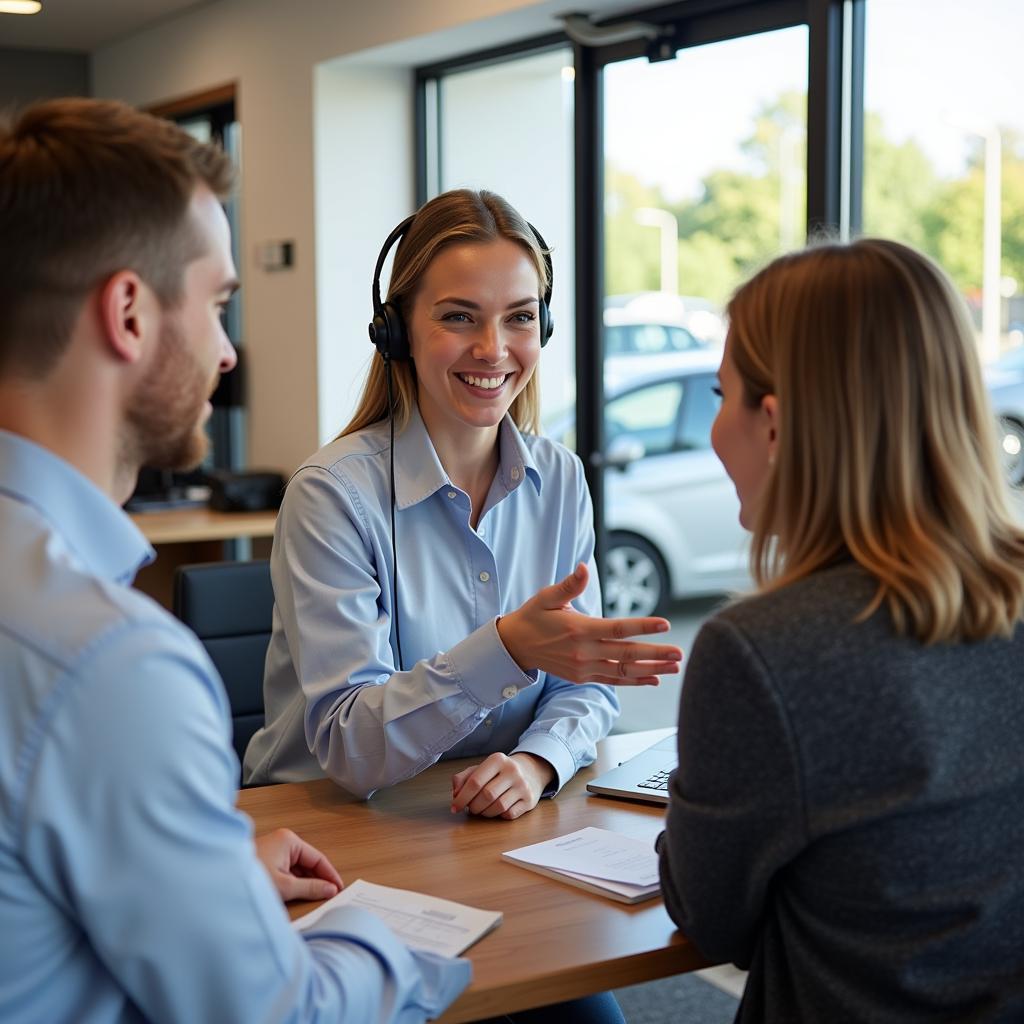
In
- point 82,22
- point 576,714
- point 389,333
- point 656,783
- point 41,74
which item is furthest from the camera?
point 41,74

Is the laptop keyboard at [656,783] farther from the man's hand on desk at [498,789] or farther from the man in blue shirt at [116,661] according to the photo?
the man in blue shirt at [116,661]

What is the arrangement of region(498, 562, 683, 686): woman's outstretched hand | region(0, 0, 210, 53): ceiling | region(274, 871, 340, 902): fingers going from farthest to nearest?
region(0, 0, 210, 53): ceiling → region(498, 562, 683, 686): woman's outstretched hand → region(274, 871, 340, 902): fingers

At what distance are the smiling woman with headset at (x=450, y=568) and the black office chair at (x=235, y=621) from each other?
0.37 meters

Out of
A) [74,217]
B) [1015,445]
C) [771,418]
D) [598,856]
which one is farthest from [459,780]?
[1015,445]

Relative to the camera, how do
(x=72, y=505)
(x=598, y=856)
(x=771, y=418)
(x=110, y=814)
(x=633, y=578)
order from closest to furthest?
(x=110, y=814), (x=72, y=505), (x=771, y=418), (x=598, y=856), (x=633, y=578)

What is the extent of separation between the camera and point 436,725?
1701 millimetres

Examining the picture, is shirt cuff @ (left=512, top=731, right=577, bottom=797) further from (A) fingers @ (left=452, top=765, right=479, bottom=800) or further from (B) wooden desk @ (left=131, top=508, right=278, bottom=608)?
(B) wooden desk @ (left=131, top=508, right=278, bottom=608)

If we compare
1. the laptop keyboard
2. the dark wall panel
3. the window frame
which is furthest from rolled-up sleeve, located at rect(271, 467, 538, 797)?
the dark wall panel

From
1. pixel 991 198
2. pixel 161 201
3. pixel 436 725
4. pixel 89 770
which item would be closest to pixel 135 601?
pixel 89 770

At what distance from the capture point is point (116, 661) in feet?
2.98

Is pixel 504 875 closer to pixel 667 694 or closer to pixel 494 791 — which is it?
pixel 494 791

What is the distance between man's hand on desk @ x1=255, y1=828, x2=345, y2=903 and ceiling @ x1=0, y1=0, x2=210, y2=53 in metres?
4.70

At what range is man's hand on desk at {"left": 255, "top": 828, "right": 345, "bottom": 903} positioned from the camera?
138cm

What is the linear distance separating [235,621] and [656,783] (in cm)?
97
